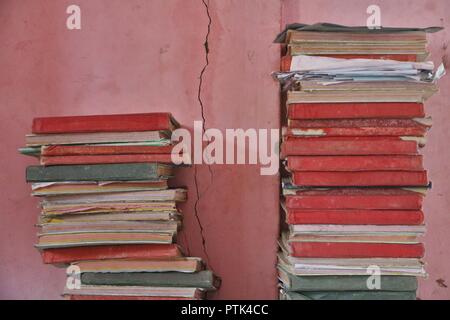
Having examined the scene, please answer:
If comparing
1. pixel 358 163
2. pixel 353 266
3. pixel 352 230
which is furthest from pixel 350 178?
pixel 353 266

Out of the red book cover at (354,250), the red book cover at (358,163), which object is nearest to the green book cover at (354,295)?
the red book cover at (354,250)

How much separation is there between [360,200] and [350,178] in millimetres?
70

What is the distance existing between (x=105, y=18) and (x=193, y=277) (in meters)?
0.97

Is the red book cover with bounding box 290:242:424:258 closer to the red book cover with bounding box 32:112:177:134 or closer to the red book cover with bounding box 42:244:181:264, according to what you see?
the red book cover with bounding box 42:244:181:264

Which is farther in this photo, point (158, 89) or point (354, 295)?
point (158, 89)

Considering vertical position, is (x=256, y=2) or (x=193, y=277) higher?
(x=256, y=2)

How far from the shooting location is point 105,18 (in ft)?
4.96

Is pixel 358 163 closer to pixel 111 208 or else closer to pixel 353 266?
pixel 353 266

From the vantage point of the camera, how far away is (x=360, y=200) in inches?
47.2

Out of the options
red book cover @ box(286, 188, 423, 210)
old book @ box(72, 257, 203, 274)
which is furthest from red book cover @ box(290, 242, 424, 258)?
old book @ box(72, 257, 203, 274)
